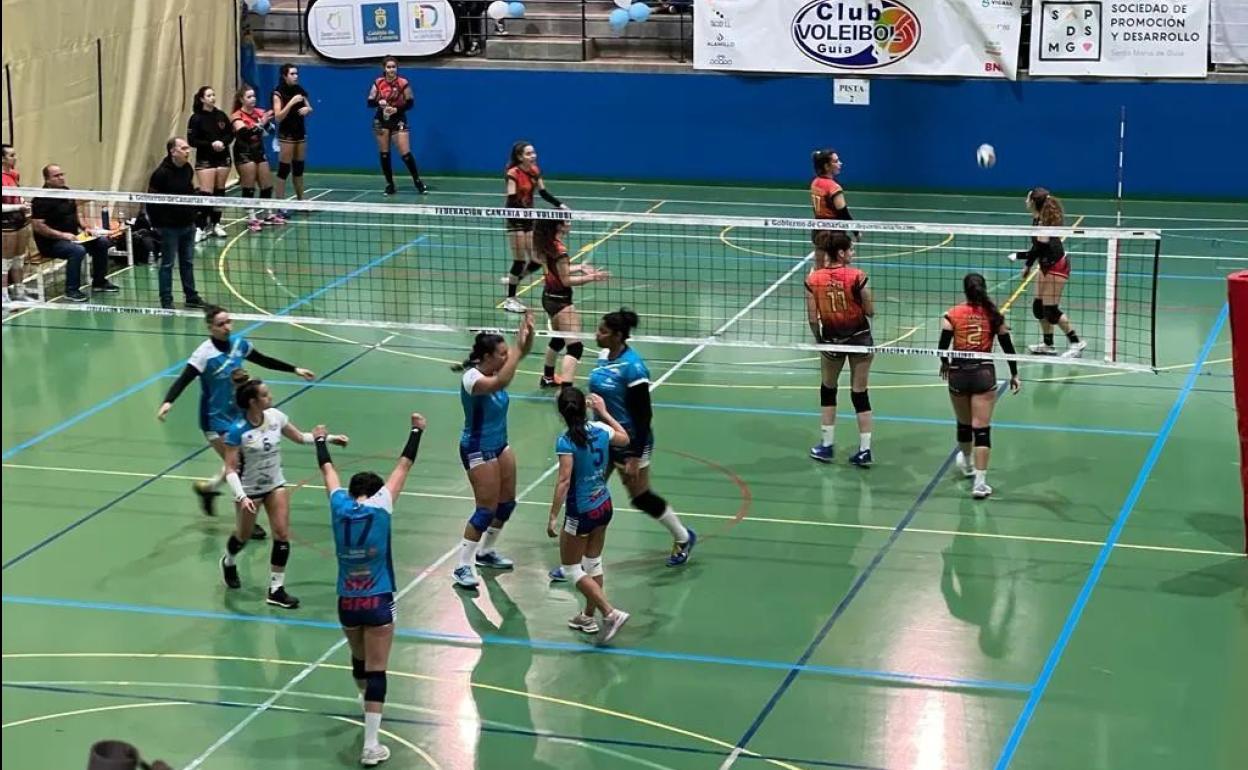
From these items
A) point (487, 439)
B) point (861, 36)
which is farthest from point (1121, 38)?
point (487, 439)

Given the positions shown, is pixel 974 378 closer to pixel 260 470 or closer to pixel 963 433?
pixel 963 433

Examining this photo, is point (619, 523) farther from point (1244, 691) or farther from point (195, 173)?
point (195, 173)

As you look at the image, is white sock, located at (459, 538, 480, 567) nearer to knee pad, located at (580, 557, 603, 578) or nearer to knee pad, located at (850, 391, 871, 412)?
knee pad, located at (580, 557, 603, 578)

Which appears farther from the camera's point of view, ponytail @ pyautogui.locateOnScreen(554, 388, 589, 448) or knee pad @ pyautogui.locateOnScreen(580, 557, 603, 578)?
knee pad @ pyautogui.locateOnScreen(580, 557, 603, 578)

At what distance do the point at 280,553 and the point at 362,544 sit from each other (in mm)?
2782

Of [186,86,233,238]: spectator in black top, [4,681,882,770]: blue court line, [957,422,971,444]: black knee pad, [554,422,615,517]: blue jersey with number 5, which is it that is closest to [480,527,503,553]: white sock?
[554,422,615,517]: blue jersey with number 5

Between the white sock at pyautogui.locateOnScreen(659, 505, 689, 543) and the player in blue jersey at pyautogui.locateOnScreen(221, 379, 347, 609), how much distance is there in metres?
2.65

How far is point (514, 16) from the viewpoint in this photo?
29703 millimetres

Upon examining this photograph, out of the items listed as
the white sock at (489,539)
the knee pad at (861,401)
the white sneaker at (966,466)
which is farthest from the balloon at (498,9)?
the white sock at (489,539)

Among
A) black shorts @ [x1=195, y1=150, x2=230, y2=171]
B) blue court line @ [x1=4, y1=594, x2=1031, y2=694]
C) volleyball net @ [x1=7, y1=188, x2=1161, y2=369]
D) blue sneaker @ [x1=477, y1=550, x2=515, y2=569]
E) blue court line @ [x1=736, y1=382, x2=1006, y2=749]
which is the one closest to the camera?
blue court line @ [x1=736, y1=382, x2=1006, y2=749]

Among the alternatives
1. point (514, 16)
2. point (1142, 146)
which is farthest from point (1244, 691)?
point (514, 16)

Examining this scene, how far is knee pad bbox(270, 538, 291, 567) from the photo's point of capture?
12250 millimetres

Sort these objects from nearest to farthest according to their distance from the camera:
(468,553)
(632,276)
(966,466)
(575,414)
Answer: (575,414)
(468,553)
(966,466)
(632,276)

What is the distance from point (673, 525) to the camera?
513 inches
